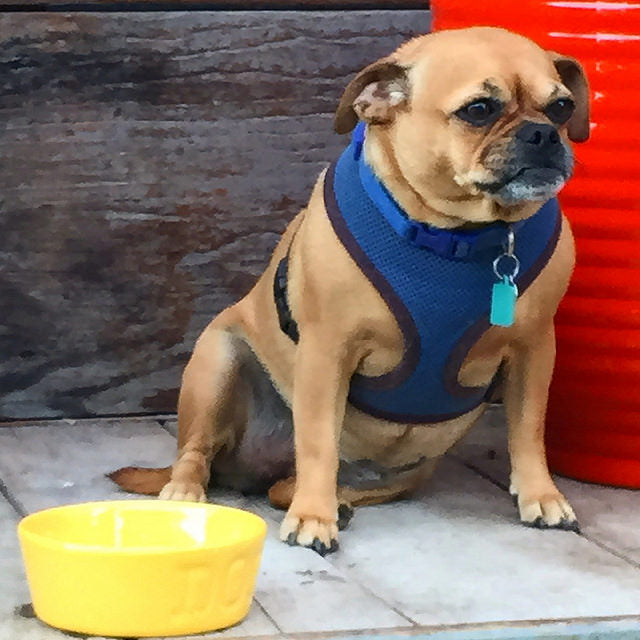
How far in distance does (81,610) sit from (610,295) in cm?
100

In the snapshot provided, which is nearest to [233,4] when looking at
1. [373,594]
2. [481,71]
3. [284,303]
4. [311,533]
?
[284,303]

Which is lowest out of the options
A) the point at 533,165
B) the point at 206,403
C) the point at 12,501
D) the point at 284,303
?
the point at 12,501

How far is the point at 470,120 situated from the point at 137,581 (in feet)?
2.29

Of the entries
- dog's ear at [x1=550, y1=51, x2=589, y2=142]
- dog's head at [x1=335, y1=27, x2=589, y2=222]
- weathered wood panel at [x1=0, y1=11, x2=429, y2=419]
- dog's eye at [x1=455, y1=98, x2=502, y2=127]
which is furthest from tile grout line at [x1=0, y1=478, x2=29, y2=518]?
dog's ear at [x1=550, y1=51, x2=589, y2=142]

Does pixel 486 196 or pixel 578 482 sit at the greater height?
pixel 486 196

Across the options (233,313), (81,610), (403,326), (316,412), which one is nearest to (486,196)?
(403,326)

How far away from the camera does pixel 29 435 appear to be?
242 centimetres

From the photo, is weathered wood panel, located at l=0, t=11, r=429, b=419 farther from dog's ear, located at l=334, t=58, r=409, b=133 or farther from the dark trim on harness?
dog's ear, located at l=334, t=58, r=409, b=133

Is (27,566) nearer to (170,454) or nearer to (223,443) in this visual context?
(223,443)

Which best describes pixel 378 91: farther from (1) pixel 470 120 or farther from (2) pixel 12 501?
(2) pixel 12 501

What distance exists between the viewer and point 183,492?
1.96 meters

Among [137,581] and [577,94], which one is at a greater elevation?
[577,94]

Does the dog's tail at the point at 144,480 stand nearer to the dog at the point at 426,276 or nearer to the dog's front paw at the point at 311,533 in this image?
the dog at the point at 426,276

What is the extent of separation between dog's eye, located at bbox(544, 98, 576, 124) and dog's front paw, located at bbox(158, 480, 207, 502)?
2.29 ft
